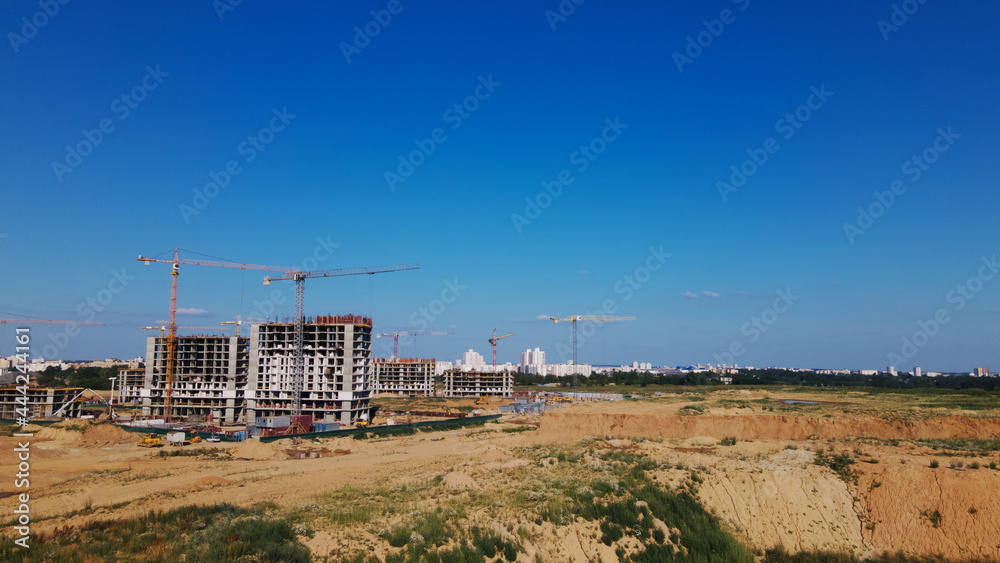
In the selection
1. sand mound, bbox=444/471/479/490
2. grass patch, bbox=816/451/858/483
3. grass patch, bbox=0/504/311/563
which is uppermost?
grass patch, bbox=816/451/858/483

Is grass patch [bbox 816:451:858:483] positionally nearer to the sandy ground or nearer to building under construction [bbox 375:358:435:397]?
the sandy ground

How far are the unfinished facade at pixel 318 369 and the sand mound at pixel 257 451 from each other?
69.7 ft

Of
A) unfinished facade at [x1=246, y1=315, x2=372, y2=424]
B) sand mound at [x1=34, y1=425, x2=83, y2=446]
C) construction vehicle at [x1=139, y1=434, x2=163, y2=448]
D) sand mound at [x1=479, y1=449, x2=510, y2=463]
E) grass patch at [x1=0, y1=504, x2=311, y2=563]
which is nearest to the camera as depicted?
grass patch at [x1=0, y1=504, x2=311, y2=563]

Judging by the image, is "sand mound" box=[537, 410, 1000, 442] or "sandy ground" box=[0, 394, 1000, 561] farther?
"sand mound" box=[537, 410, 1000, 442]

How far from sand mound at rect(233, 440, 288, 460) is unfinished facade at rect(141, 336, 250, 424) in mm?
31655

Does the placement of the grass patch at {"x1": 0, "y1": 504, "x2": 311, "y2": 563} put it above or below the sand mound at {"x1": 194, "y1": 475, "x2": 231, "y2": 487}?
above

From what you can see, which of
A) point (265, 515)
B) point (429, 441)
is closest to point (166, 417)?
point (429, 441)

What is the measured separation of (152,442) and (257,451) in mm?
16921

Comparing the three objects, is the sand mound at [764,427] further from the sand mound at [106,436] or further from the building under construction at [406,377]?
the building under construction at [406,377]

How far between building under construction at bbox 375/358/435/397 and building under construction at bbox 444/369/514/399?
22.3 ft

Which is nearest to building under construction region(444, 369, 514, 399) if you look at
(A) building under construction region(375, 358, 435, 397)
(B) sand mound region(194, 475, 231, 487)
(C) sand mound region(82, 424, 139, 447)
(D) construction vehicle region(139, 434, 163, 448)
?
(A) building under construction region(375, 358, 435, 397)

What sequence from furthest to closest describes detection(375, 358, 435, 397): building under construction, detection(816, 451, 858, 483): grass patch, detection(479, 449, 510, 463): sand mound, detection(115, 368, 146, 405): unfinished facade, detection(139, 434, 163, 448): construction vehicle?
detection(375, 358, 435, 397): building under construction → detection(115, 368, 146, 405): unfinished facade → detection(139, 434, 163, 448): construction vehicle → detection(479, 449, 510, 463): sand mound → detection(816, 451, 858, 483): grass patch

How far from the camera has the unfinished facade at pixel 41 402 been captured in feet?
264

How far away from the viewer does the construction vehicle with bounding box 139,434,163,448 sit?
6078 cm
